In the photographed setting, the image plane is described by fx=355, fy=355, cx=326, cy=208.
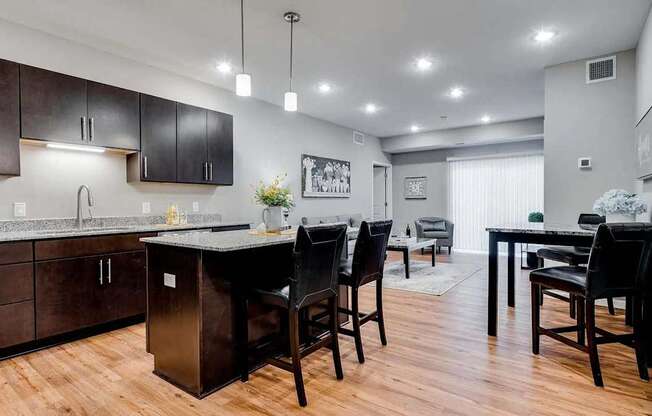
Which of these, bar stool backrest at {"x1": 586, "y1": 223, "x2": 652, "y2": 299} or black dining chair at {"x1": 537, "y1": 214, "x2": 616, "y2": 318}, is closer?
bar stool backrest at {"x1": 586, "y1": 223, "x2": 652, "y2": 299}

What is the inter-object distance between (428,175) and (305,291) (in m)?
7.38

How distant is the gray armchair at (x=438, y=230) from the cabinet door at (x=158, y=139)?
16.5 ft

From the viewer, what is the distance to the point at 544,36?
3412 mm

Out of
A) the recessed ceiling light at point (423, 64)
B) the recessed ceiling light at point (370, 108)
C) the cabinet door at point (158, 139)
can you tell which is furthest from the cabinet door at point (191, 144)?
the recessed ceiling light at point (370, 108)

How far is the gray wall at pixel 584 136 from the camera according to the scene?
3.74m

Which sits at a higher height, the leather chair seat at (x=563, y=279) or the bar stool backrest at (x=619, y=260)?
the bar stool backrest at (x=619, y=260)

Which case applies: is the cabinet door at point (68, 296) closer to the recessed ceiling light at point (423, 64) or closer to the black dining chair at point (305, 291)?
the black dining chair at point (305, 291)

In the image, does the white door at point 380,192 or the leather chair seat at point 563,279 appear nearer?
the leather chair seat at point 563,279

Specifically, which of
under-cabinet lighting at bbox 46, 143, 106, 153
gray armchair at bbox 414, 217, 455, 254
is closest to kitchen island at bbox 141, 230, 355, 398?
under-cabinet lighting at bbox 46, 143, 106, 153

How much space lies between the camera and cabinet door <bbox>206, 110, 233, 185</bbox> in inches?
173

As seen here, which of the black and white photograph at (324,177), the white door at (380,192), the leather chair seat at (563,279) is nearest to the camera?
the leather chair seat at (563,279)

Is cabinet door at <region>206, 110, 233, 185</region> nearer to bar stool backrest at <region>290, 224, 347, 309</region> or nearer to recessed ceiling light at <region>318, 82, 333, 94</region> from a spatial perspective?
recessed ceiling light at <region>318, 82, 333, 94</region>

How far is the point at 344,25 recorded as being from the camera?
3.19 m

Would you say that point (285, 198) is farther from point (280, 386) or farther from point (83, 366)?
point (83, 366)
